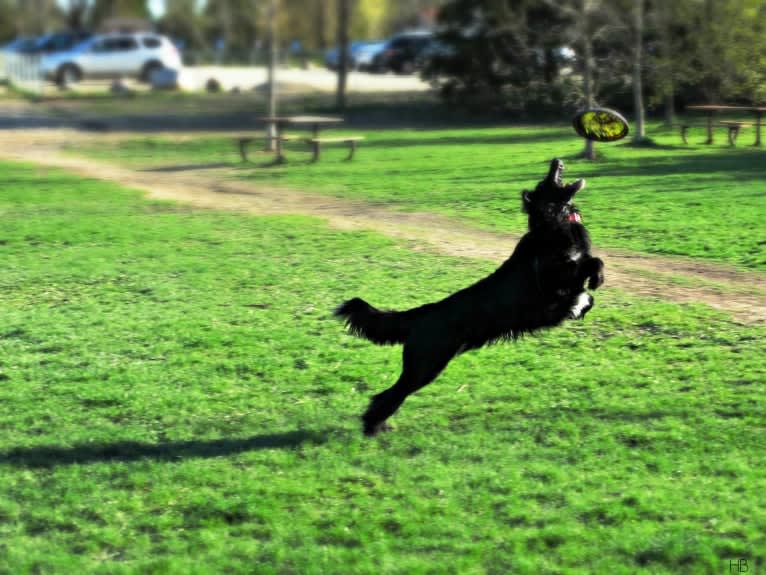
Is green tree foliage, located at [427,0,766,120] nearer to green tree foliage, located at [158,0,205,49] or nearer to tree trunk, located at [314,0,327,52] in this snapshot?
tree trunk, located at [314,0,327,52]

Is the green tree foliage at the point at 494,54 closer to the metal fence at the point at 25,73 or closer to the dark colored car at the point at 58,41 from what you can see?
the metal fence at the point at 25,73

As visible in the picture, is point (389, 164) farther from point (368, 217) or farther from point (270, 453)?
point (270, 453)

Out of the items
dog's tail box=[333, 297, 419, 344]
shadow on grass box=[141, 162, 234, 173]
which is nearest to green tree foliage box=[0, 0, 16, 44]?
shadow on grass box=[141, 162, 234, 173]

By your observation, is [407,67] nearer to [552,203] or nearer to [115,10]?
[115,10]

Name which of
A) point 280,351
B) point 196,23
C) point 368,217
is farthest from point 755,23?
point 196,23

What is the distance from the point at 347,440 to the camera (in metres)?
6.26

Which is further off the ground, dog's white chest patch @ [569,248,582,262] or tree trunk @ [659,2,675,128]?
tree trunk @ [659,2,675,128]

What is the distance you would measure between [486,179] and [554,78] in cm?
1197

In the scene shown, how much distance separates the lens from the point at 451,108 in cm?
3247

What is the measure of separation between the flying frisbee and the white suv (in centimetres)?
4235

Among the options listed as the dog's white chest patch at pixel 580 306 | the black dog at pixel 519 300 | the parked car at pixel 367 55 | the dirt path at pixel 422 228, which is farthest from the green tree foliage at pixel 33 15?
the dog's white chest patch at pixel 580 306

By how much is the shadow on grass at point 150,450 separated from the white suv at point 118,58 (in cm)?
4338

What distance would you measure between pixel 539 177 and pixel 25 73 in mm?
34549

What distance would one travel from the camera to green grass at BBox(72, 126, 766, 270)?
12656 millimetres
